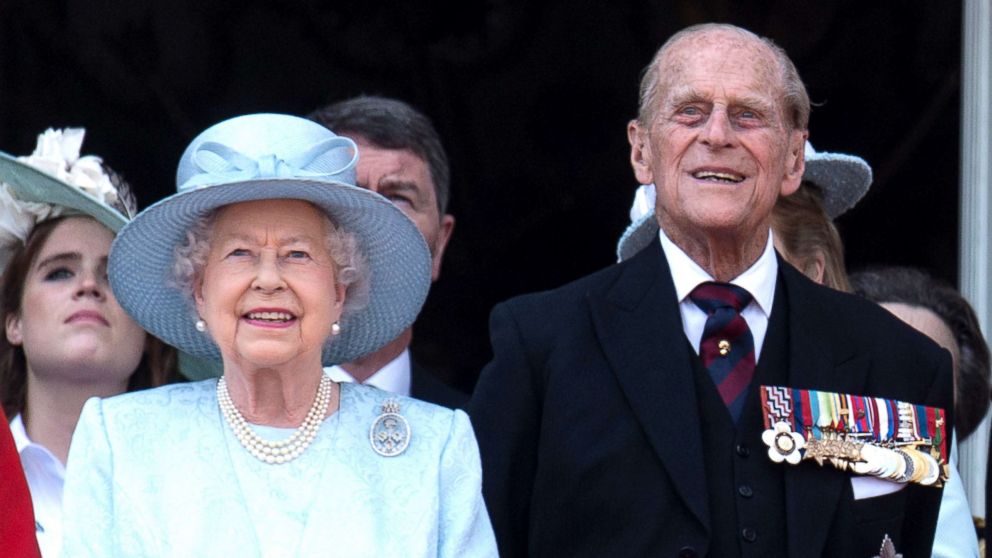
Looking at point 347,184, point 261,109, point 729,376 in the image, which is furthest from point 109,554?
point 261,109

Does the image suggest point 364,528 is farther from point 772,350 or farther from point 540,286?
point 540,286

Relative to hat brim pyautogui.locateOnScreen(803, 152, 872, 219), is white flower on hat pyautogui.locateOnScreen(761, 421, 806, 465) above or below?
below

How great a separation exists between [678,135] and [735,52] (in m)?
0.19

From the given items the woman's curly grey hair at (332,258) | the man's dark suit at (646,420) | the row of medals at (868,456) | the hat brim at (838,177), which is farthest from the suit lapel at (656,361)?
the hat brim at (838,177)

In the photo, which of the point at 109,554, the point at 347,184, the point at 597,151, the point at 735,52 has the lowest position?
the point at 109,554

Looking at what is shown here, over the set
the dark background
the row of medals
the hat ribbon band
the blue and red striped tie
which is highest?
the dark background

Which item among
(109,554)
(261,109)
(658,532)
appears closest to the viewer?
(109,554)

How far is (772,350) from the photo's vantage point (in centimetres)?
387

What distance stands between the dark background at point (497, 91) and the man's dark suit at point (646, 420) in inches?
85.7

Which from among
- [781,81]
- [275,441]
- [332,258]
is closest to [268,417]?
[275,441]

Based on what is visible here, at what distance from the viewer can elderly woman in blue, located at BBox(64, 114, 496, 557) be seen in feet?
11.5

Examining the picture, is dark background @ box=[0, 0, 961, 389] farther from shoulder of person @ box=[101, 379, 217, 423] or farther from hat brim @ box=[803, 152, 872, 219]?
shoulder of person @ box=[101, 379, 217, 423]

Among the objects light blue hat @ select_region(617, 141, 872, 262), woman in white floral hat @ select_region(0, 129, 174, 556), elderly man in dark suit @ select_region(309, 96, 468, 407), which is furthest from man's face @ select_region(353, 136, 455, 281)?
woman in white floral hat @ select_region(0, 129, 174, 556)

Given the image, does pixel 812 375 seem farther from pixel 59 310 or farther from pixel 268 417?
pixel 59 310
